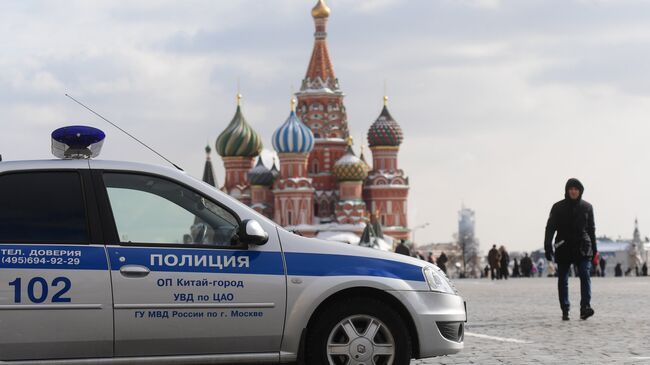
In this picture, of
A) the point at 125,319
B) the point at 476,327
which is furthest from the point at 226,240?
the point at 476,327

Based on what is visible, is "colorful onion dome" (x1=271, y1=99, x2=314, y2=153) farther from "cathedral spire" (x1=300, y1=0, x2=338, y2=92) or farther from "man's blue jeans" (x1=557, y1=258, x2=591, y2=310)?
"man's blue jeans" (x1=557, y1=258, x2=591, y2=310)

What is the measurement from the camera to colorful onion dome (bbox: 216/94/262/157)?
114250 mm

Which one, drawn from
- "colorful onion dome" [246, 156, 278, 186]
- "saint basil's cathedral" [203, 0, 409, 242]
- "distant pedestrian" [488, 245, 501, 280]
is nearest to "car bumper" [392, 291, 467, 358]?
"distant pedestrian" [488, 245, 501, 280]

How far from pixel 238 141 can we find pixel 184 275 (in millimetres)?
107296

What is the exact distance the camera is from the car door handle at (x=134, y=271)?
718 cm

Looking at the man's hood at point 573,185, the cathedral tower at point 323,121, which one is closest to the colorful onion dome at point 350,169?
the cathedral tower at point 323,121

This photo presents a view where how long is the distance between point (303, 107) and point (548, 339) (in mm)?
98724

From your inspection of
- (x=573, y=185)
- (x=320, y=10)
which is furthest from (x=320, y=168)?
(x=573, y=185)

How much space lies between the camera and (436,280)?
786cm

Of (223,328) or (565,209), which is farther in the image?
(565,209)

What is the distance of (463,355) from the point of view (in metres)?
9.83

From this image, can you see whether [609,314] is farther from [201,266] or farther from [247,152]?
[247,152]

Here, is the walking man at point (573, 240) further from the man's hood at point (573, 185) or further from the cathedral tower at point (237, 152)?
the cathedral tower at point (237, 152)

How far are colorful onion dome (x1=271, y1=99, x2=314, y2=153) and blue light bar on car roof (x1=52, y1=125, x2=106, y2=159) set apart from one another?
317 ft
